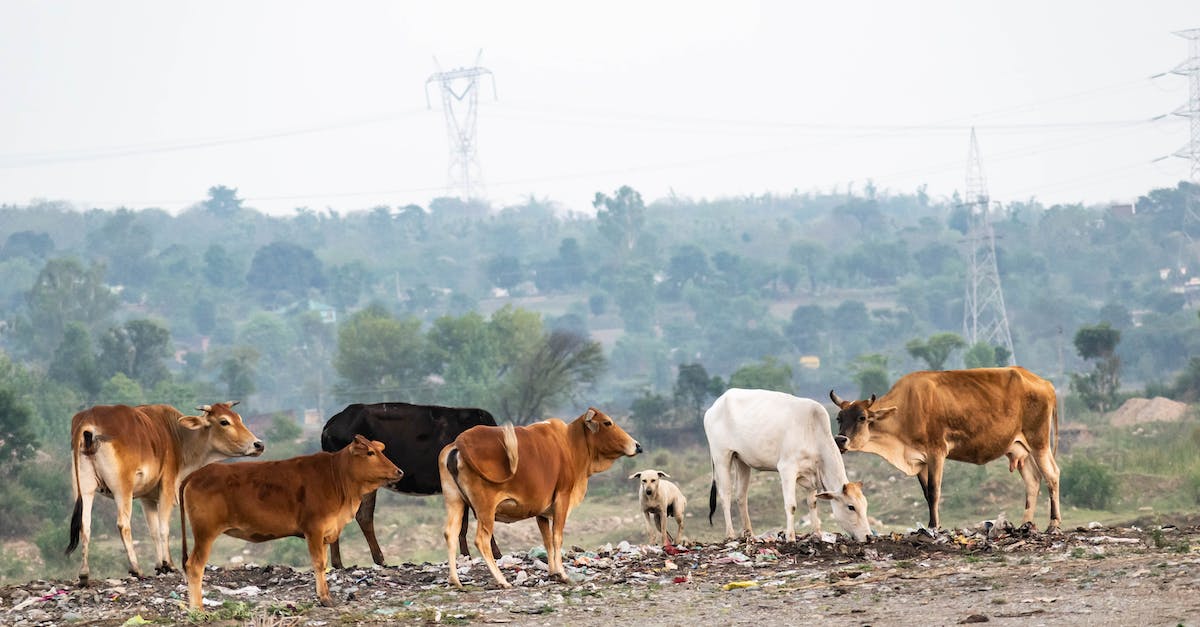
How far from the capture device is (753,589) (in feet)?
41.6

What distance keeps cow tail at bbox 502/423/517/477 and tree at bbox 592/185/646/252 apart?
136m

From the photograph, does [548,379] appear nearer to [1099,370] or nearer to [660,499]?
[1099,370]

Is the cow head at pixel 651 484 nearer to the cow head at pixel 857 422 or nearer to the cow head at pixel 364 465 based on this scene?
the cow head at pixel 857 422

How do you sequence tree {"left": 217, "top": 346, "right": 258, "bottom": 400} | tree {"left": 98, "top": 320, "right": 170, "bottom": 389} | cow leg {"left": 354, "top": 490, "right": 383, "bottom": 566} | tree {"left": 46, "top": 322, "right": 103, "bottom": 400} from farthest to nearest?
tree {"left": 217, "top": 346, "right": 258, "bottom": 400} → tree {"left": 98, "top": 320, "right": 170, "bottom": 389} → tree {"left": 46, "top": 322, "right": 103, "bottom": 400} → cow leg {"left": 354, "top": 490, "right": 383, "bottom": 566}

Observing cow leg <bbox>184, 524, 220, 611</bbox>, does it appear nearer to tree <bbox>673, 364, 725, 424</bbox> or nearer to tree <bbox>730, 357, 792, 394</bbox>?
tree <bbox>673, 364, 725, 424</bbox>

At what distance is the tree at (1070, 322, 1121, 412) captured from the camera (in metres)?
55.0

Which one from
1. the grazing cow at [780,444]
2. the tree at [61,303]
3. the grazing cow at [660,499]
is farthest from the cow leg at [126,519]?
the tree at [61,303]

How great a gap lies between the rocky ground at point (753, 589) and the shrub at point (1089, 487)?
16.0 m

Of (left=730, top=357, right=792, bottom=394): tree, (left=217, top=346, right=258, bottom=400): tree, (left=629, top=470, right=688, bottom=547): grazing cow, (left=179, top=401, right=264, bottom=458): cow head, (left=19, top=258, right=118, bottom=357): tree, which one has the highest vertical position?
(left=19, top=258, right=118, bottom=357): tree

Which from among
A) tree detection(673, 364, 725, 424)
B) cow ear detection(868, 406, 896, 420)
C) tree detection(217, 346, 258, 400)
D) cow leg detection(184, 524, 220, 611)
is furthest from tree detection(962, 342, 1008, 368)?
cow leg detection(184, 524, 220, 611)

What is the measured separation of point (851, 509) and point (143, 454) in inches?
230

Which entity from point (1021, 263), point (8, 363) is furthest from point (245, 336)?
point (1021, 263)

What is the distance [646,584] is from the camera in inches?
522

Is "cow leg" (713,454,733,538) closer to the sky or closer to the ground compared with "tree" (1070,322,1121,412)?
closer to the sky
